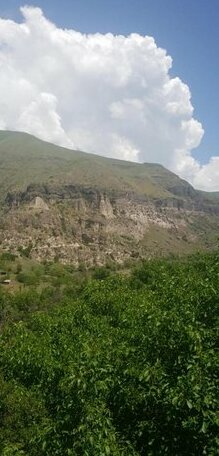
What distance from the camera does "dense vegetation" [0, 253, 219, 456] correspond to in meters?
12.8

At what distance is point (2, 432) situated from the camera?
85.6 feet

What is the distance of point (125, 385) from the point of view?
52.3 ft

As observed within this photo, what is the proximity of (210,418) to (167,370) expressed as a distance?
10.7 ft

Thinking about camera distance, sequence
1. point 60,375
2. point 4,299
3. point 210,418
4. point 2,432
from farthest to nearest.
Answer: point 4,299
point 2,432
point 60,375
point 210,418

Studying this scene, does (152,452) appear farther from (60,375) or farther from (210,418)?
(60,375)

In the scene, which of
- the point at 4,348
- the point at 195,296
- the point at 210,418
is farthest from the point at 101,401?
the point at 4,348

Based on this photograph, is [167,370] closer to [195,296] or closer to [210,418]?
[210,418]

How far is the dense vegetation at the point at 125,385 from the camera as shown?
12758mm

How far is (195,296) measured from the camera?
22.0 meters

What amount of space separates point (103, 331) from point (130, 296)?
5982 mm

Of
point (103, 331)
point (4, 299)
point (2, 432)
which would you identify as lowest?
Result: point (4, 299)

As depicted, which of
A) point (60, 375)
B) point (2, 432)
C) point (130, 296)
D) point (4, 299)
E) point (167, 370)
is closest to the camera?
point (167, 370)

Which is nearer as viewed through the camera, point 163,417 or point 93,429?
point 93,429

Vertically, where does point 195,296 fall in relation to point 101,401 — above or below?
above
